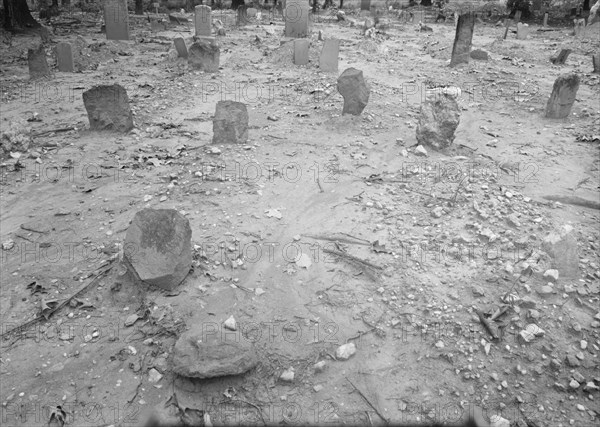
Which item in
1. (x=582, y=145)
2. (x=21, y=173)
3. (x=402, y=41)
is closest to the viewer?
(x=21, y=173)

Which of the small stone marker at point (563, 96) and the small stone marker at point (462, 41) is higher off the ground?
the small stone marker at point (462, 41)

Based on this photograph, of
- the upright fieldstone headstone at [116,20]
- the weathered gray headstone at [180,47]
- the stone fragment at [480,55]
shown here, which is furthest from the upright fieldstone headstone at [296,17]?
the upright fieldstone headstone at [116,20]

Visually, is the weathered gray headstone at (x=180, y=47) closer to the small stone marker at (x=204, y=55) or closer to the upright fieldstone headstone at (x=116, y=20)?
the small stone marker at (x=204, y=55)

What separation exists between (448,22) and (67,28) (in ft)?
58.3

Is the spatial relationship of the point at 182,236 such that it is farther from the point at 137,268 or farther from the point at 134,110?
the point at 134,110

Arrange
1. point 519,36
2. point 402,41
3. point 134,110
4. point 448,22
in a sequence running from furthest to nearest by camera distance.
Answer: point 448,22, point 519,36, point 402,41, point 134,110

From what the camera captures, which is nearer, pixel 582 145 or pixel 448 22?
pixel 582 145

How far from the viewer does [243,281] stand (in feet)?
12.9

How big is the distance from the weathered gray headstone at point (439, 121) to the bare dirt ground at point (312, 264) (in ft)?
0.67

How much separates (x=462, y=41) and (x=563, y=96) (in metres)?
4.49

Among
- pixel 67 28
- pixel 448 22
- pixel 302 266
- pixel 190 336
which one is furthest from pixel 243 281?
pixel 448 22

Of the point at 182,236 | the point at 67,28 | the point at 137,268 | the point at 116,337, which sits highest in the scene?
the point at 67,28

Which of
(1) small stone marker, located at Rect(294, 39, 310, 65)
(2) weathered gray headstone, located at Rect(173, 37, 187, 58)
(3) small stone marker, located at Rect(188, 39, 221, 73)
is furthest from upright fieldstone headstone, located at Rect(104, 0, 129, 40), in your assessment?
(1) small stone marker, located at Rect(294, 39, 310, 65)

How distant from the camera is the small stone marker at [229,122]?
641 cm
